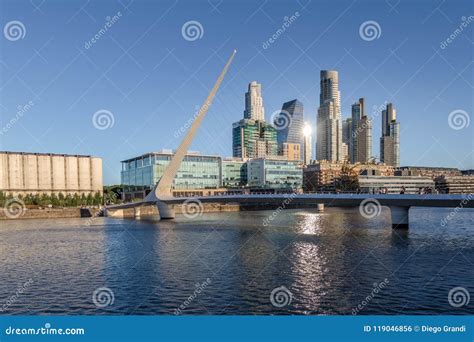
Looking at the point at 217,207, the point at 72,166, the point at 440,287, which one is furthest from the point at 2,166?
the point at 440,287

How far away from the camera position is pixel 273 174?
374 feet

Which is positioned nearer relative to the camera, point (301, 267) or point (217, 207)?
point (301, 267)

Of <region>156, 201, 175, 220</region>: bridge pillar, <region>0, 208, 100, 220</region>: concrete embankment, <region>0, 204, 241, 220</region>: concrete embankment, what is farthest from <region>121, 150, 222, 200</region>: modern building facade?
<region>156, 201, 175, 220</region>: bridge pillar

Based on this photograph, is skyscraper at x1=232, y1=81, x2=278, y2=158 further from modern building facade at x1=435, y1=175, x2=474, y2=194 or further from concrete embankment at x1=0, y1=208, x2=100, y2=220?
concrete embankment at x1=0, y1=208, x2=100, y2=220

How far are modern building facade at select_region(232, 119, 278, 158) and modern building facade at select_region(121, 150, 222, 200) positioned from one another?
5854 centimetres

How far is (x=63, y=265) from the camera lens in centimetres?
1928

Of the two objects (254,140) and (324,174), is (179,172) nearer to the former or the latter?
(324,174)

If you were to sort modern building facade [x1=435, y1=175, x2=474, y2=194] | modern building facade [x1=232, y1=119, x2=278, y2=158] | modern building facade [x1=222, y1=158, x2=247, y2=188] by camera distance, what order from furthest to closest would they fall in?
modern building facade [x1=232, y1=119, x2=278, y2=158] < modern building facade [x1=222, y1=158, x2=247, y2=188] < modern building facade [x1=435, y1=175, x2=474, y2=194]

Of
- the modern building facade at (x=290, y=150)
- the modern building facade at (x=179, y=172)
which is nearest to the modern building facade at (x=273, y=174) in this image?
the modern building facade at (x=179, y=172)

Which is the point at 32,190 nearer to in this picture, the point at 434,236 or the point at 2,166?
the point at 2,166

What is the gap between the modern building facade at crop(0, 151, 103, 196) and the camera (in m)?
89.2

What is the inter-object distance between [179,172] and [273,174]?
29.4 metres

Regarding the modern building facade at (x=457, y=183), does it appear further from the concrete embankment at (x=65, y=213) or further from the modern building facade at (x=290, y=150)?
the concrete embankment at (x=65, y=213)

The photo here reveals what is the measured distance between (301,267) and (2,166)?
88641 mm
